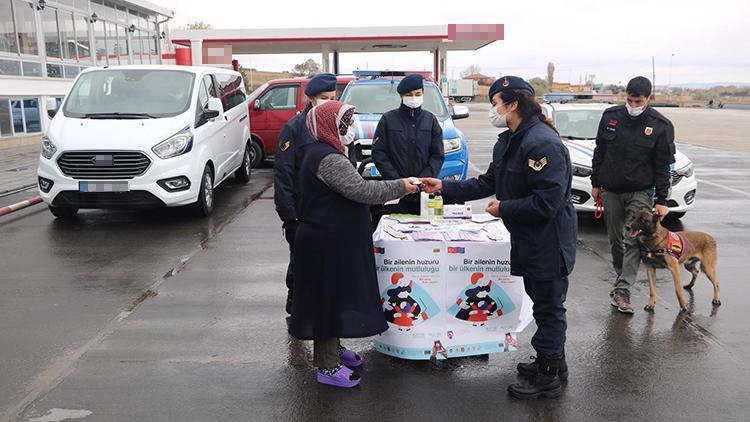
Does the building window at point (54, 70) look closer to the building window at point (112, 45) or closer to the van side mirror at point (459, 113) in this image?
the building window at point (112, 45)

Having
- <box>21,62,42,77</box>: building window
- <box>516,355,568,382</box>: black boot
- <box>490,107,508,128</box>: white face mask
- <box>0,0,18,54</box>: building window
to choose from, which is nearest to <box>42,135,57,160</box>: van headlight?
<box>490,107,508,128</box>: white face mask

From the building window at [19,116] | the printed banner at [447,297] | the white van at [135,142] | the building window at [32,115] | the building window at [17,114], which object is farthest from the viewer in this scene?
the building window at [32,115]

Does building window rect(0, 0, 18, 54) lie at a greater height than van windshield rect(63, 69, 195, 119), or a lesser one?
greater

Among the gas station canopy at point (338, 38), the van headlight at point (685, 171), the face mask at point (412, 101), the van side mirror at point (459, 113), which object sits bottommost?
the van headlight at point (685, 171)

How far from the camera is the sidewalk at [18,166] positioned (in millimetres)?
11984

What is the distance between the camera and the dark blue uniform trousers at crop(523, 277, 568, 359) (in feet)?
12.4

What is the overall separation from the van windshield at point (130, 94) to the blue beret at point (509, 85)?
6.19 m

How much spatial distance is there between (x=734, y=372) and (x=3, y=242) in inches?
306

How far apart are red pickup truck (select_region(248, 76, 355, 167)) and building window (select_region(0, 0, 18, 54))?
883 centimetres

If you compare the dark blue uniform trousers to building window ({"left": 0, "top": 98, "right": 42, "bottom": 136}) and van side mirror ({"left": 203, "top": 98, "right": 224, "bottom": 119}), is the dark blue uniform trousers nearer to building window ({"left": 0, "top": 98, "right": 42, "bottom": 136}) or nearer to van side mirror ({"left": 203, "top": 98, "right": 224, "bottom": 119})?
van side mirror ({"left": 203, "top": 98, "right": 224, "bottom": 119})

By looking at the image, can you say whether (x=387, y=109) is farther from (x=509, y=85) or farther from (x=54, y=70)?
(x=54, y=70)

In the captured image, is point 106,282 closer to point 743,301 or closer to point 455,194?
point 455,194

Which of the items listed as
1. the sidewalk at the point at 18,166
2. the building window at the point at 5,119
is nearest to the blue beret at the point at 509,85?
the sidewalk at the point at 18,166

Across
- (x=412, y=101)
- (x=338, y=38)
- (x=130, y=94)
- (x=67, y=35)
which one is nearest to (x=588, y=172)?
(x=412, y=101)
